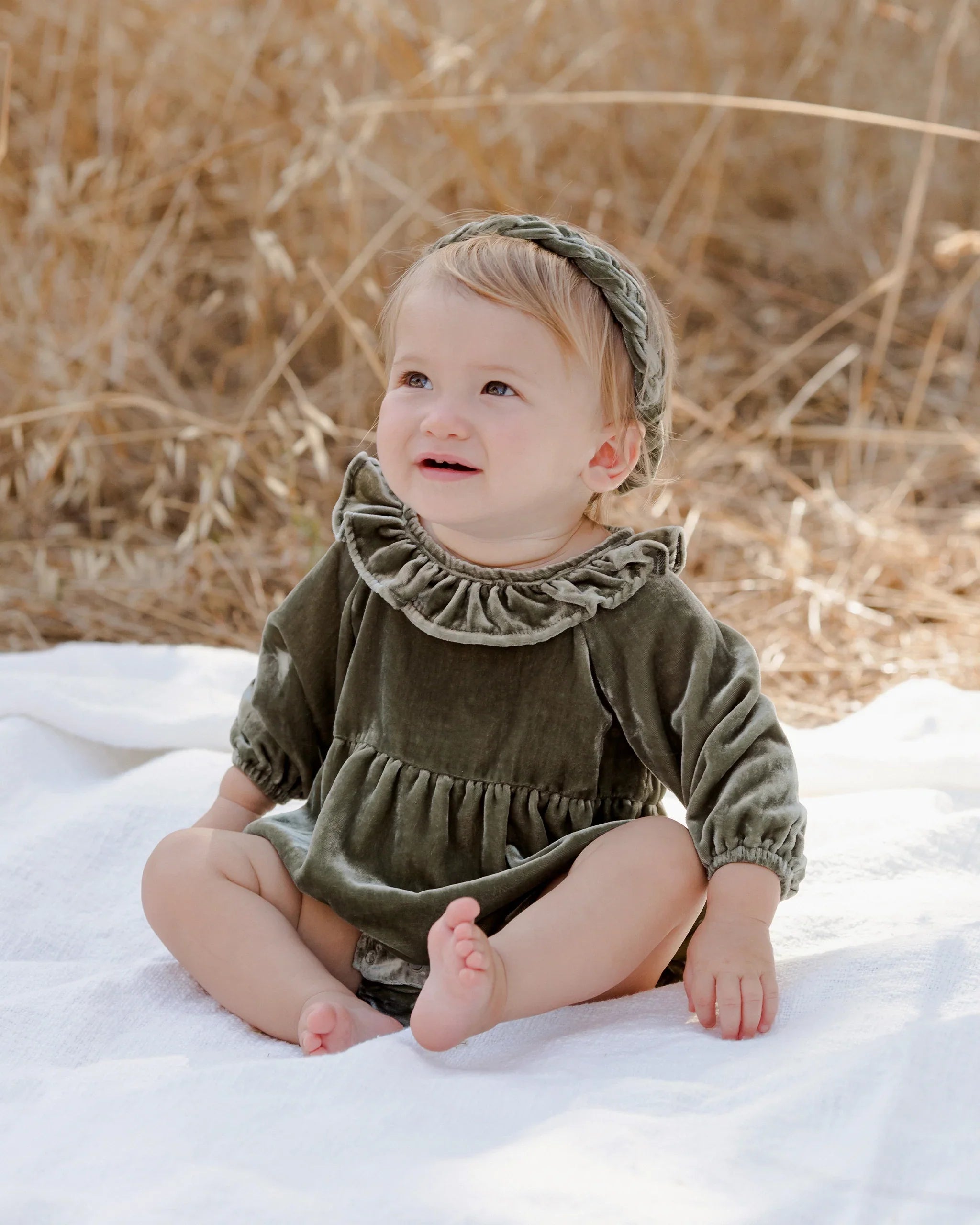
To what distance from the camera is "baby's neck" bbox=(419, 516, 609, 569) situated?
4.00 feet

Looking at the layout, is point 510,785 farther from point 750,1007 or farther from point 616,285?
point 616,285

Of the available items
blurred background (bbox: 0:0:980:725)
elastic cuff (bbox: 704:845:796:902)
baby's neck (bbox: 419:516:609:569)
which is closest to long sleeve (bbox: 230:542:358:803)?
baby's neck (bbox: 419:516:609:569)

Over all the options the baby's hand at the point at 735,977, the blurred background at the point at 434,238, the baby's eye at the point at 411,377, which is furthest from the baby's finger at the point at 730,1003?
the blurred background at the point at 434,238

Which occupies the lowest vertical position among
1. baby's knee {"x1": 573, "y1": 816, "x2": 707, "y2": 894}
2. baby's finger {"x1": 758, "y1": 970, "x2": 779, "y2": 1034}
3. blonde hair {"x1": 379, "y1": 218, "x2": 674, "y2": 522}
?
baby's finger {"x1": 758, "y1": 970, "x2": 779, "y2": 1034}

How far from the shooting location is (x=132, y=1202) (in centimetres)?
84

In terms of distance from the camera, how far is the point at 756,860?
1.10 m

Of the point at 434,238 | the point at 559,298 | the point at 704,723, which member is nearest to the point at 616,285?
the point at 559,298

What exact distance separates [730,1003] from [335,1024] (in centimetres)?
29

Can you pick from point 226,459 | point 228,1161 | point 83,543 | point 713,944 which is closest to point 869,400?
point 226,459

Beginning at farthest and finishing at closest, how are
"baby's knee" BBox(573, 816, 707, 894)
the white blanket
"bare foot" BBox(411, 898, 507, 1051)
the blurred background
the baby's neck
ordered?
1. the blurred background
2. the baby's neck
3. "baby's knee" BBox(573, 816, 707, 894)
4. "bare foot" BBox(411, 898, 507, 1051)
5. the white blanket

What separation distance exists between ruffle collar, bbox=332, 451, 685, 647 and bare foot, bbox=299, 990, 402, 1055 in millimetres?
296

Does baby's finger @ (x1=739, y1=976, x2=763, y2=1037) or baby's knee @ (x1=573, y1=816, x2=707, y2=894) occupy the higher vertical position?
baby's knee @ (x1=573, y1=816, x2=707, y2=894)

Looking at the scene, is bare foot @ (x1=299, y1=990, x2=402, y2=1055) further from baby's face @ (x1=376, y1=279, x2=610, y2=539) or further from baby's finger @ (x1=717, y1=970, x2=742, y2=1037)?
baby's face @ (x1=376, y1=279, x2=610, y2=539)

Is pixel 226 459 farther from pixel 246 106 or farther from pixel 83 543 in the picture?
pixel 246 106
